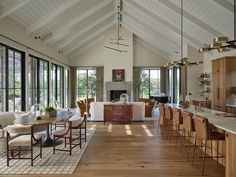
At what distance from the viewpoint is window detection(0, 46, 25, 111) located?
267 inches

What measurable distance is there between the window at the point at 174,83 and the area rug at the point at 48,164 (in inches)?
346

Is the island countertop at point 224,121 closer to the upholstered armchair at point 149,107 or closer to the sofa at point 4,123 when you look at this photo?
the sofa at point 4,123

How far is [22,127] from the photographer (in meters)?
4.88

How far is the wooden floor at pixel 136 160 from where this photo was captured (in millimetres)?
4312

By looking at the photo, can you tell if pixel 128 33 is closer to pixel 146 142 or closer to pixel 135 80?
pixel 135 80

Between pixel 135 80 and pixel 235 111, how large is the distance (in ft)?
28.1

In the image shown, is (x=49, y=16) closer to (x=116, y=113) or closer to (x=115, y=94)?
(x=116, y=113)

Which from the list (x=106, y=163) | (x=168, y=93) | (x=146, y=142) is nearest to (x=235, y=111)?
(x=146, y=142)

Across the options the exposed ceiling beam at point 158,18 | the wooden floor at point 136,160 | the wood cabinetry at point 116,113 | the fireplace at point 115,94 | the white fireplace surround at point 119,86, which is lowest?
the wooden floor at point 136,160

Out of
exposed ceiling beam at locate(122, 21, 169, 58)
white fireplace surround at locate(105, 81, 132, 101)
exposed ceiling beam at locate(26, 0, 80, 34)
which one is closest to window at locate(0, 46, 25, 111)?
exposed ceiling beam at locate(26, 0, 80, 34)

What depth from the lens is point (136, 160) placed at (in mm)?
5035

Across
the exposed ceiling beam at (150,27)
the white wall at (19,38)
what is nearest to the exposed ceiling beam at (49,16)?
the white wall at (19,38)

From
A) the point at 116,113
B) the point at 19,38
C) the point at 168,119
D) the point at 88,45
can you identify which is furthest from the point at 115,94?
the point at 19,38

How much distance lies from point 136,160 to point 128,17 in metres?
8.65
